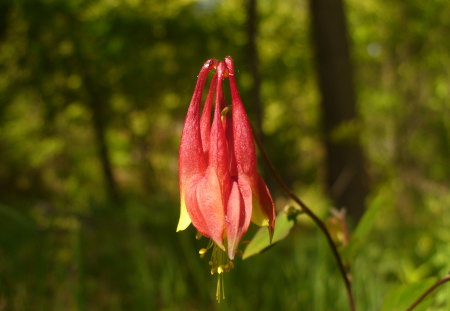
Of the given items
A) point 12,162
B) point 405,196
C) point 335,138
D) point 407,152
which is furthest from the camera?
point 407,152

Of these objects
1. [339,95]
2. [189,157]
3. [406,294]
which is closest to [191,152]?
[189,157]

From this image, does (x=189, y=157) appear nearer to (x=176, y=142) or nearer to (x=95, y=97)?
(x=95, y=97)

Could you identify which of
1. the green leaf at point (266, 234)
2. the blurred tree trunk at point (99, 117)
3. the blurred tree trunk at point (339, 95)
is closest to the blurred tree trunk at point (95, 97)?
the blurred tree trunk at point (99, 117)

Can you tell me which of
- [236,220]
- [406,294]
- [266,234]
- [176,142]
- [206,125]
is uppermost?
[206,125]

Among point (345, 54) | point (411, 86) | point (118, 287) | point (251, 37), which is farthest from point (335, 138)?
point (411, 86)

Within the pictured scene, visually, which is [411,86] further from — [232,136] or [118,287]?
[232,136]

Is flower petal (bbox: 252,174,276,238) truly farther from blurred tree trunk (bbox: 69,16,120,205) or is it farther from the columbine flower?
blurred tree trunk (bbox: 69,16,120,205)

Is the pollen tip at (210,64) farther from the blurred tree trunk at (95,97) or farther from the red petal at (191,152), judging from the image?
the blurred tree trunk at (95,97)
